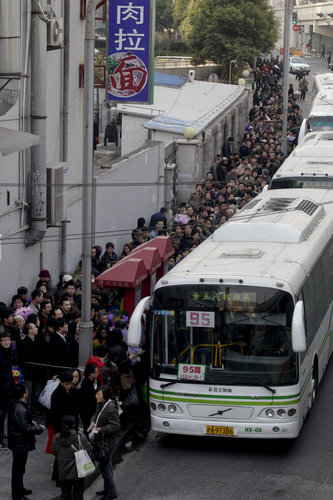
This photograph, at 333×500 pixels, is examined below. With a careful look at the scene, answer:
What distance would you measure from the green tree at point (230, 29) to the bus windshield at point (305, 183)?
38366 millimetres

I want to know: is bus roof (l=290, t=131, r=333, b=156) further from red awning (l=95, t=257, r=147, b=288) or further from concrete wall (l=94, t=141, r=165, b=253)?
red awning (l=95, t=257, r=147, b=288)

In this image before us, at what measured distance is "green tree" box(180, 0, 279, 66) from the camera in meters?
60.8

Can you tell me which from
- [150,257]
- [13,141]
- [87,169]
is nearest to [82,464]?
[87,169]

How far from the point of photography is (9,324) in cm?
1425

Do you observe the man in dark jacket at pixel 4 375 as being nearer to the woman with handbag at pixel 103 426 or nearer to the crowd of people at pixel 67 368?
the crowd of people at pixel 67 368

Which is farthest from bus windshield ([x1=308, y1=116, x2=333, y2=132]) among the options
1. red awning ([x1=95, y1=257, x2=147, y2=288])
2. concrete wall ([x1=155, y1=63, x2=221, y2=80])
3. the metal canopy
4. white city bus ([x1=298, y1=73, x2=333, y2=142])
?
concrete wall ([x1=155, y1=63, x2=221, y2=80])

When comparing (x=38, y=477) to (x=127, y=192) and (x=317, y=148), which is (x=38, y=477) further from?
(x=317, y=148)

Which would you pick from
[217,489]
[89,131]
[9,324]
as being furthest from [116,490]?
[89,131]

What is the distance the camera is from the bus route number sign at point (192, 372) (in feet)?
42.3

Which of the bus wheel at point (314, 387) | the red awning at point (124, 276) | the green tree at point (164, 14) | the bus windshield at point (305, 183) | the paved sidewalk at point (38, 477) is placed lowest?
the paved sidewalk at point (38, 477)

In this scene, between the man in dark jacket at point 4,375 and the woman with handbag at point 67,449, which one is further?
the man in dark jacket at point 4,375

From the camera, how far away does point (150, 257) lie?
61.2ft

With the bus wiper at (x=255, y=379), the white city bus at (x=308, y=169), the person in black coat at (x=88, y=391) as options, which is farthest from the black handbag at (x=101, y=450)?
the white city bus at (x=308, y=169)

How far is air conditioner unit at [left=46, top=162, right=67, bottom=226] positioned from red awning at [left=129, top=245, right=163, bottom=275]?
5.42 ft
